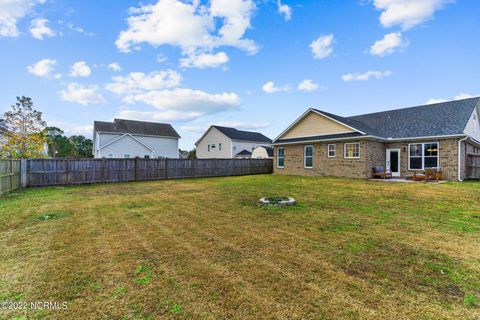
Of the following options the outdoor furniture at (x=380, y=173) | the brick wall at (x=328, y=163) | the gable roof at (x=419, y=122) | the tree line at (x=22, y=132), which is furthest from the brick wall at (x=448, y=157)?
the tree line at (x=22, y=132)

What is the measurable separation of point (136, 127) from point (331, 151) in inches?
993

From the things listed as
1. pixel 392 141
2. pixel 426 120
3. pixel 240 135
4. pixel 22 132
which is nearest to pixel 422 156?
pixel 392 141

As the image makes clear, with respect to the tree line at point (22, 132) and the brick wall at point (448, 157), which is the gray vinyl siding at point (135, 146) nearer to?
the tree line at point (22, 132)

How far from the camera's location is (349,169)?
16.0 meters

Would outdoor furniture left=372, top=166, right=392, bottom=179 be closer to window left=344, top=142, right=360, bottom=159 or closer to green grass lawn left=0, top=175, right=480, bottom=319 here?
window left=344, top=142, right=360, bottom=159

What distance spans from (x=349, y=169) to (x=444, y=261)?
1333 centimetres

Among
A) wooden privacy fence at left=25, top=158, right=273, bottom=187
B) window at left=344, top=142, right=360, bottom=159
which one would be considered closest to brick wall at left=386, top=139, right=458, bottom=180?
window at left=344, top=142, right=360, bottom=159

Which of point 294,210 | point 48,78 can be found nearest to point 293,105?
point 294,210

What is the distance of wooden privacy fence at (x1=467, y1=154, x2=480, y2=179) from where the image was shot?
14859 millimetres

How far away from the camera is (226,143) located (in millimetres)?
33312

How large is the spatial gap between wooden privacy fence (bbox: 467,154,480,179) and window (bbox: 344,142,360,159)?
22.0ft

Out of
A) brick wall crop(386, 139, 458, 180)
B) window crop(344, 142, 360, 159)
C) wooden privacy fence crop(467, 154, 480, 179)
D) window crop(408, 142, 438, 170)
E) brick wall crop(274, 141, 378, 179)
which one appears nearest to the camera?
brick wall crop(386, 139, 458, 180)

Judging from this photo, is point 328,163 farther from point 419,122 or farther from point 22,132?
point 22,132

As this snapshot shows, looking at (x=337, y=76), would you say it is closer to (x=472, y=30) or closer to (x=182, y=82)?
(x=472, y=30)
